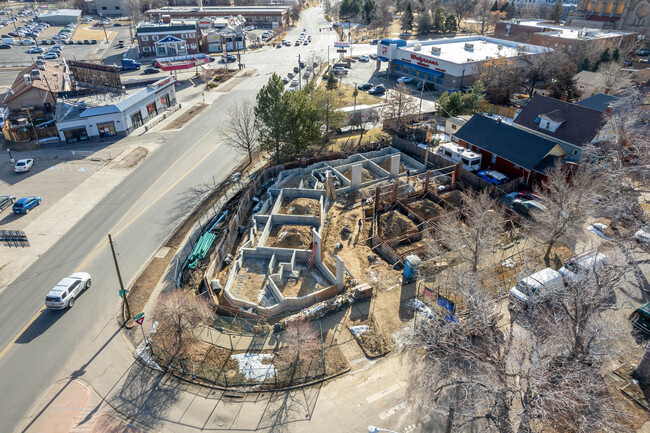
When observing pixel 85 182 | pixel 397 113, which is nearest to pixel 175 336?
pixel 85 182

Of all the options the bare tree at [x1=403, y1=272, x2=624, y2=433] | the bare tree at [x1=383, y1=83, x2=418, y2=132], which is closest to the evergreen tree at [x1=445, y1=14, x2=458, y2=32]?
the bare tree at [x1=383, y1=83, x2=418, y2=132]

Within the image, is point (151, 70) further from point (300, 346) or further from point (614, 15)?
point (614, 15)

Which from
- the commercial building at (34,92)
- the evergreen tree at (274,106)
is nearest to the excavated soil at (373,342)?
the evergreen tree at (274,106)

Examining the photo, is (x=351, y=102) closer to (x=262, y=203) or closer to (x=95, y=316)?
(x=262, y=203)

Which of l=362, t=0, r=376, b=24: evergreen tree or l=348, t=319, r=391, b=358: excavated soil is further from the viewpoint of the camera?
l=362, t=0, r=376, b=24: evergreen tree

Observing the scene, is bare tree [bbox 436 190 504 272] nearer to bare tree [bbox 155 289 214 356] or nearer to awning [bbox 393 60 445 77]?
bare tree [bbox 155 289 214 356]

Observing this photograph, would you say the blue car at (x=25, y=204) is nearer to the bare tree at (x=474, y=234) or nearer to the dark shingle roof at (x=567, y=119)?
the bare tree at (x=474, y=234)

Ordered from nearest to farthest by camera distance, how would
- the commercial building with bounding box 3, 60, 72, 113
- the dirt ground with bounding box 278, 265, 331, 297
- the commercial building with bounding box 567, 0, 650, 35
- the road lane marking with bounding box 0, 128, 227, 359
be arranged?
1. the road lane marking with bounding box 0, 128, 227, 359
2. the dirt ground with bounding box 278, 265, 331, 297
3. the commercial building with bounding box 3, 60, 72, 113
4. the commercial building with bounding box 567, 0, 650, 35

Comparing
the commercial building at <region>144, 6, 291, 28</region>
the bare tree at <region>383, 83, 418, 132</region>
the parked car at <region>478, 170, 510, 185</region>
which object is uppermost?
the commercial building at <region>144, 6, 291, 28</region>
